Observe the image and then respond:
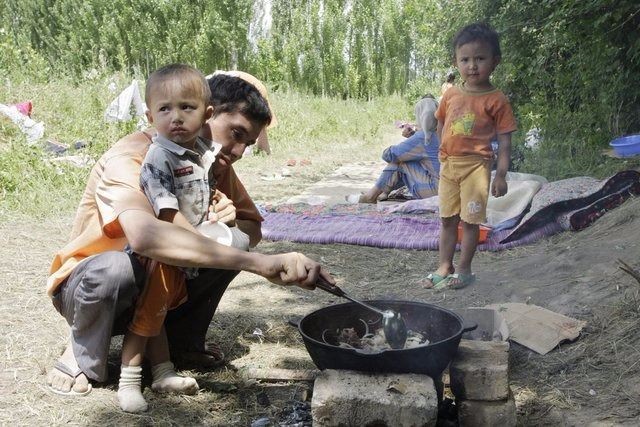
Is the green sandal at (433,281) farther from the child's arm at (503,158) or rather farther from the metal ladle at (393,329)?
the metal ladle at (393,329)

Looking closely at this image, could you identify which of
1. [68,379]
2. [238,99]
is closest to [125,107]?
[238,99]

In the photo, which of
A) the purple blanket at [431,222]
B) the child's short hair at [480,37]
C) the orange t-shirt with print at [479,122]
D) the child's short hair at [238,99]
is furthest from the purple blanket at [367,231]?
the child's short hair at [238,99]

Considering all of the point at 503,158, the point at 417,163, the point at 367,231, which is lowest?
the point at 367,231

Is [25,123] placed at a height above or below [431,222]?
above

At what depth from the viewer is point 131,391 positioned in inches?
100.0

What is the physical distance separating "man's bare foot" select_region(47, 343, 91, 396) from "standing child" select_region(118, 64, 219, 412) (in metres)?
0.18

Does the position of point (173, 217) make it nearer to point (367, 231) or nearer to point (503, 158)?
point (503, 158)

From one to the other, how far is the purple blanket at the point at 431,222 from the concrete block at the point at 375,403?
3.06 m

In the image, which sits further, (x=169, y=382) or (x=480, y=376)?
(x=169, y=382)

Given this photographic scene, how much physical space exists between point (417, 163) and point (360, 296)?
286 cm

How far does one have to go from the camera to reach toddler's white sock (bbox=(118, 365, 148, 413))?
251 cm

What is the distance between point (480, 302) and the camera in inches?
152

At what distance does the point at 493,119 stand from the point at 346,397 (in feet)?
8.04

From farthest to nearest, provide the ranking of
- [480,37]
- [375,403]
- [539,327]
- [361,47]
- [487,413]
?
[361,47]
[480,37]
[539,327]
[487,413]
[375,403]
